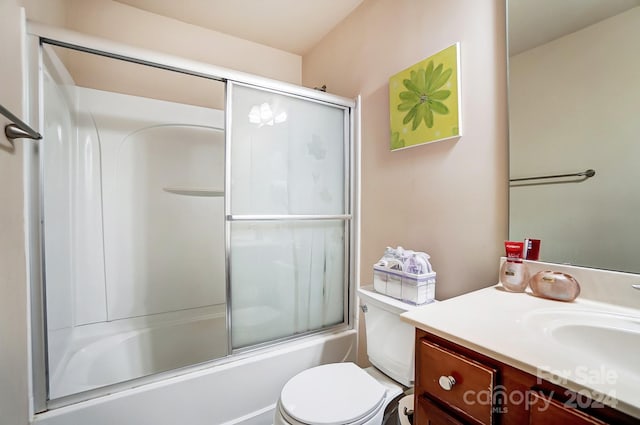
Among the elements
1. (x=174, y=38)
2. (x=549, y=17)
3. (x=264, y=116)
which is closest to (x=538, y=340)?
(x=549, y=17)

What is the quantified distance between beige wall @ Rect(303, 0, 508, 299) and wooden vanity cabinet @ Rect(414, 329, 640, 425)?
63cm

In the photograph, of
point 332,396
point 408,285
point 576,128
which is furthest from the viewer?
point 408,285

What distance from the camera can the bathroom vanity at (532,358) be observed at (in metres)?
0.49

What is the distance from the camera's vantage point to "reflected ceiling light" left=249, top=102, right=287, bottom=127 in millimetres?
1593

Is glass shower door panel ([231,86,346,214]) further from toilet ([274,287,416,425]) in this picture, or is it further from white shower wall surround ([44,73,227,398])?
white shower wall surround ([44,73,227,398])

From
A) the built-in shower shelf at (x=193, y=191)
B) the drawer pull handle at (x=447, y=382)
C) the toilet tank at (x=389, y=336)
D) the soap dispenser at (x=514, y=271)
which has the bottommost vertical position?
the toilet tank at (x=389, y=336)

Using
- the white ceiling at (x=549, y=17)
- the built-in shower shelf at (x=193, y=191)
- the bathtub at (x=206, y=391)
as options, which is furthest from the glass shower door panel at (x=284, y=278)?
the white ceiling at (x=549, y=17)

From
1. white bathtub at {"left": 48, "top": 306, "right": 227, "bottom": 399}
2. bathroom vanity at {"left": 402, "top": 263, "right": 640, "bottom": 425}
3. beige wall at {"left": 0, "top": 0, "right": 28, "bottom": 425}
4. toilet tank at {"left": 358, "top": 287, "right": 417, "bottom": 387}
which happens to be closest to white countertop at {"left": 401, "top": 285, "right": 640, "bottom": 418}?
bathroom vanity at {"left": 402, "top": 263, "right": 640, "bottom": 425}

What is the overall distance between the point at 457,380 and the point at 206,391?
4.33ft

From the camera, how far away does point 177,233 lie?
86.8 inches

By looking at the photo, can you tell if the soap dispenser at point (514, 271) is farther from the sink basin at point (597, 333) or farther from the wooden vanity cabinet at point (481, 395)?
the wooden vanity cabinet at point (481, 395)

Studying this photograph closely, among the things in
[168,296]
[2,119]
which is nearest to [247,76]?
[2,119]

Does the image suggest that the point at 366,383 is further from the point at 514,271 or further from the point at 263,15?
the point at 263,15

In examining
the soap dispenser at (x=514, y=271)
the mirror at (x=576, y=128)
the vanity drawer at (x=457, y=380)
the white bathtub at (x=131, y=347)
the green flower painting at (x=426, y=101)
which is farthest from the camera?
the white bathtub at (x=131, y=347)
